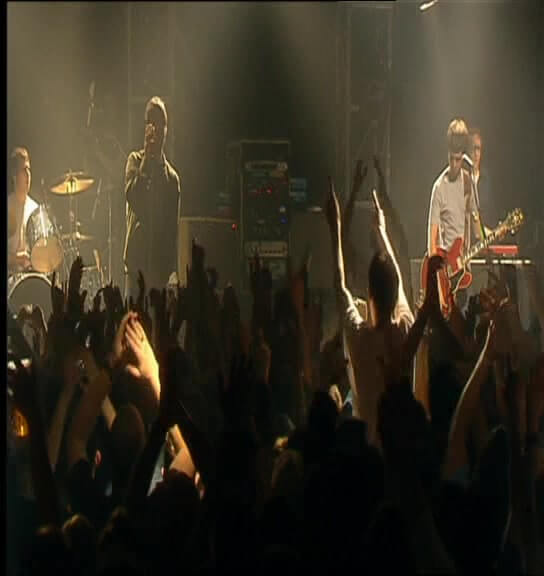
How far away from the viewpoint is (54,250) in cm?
389

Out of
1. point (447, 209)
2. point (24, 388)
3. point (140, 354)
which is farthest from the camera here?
point (447, 209)

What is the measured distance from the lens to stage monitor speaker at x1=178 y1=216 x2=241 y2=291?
3.88m

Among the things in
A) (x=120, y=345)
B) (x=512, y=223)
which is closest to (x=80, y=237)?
(x=120, y=345)

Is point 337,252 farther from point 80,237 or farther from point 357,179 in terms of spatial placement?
point 80,237

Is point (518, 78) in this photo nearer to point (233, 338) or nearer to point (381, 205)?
point (381, 205)

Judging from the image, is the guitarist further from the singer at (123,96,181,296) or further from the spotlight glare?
the singer at (123,96,181,296)

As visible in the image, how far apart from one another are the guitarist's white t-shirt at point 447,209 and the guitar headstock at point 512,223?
127 mm

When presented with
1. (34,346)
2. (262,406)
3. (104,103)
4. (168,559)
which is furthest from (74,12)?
(168,559)

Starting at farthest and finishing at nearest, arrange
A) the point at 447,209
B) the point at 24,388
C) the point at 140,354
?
the point at 447,209
the point at 140,354
the point at 24,388

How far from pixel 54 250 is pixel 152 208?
1.17 feet

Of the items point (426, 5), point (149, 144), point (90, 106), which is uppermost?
point (426, 5)

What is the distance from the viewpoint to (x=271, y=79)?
3932 mm

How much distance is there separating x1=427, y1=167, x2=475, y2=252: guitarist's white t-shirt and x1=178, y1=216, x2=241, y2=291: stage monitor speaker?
679 mm

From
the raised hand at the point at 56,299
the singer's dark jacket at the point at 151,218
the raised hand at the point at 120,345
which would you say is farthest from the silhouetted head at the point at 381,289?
the raised hand at the point at 56,299
